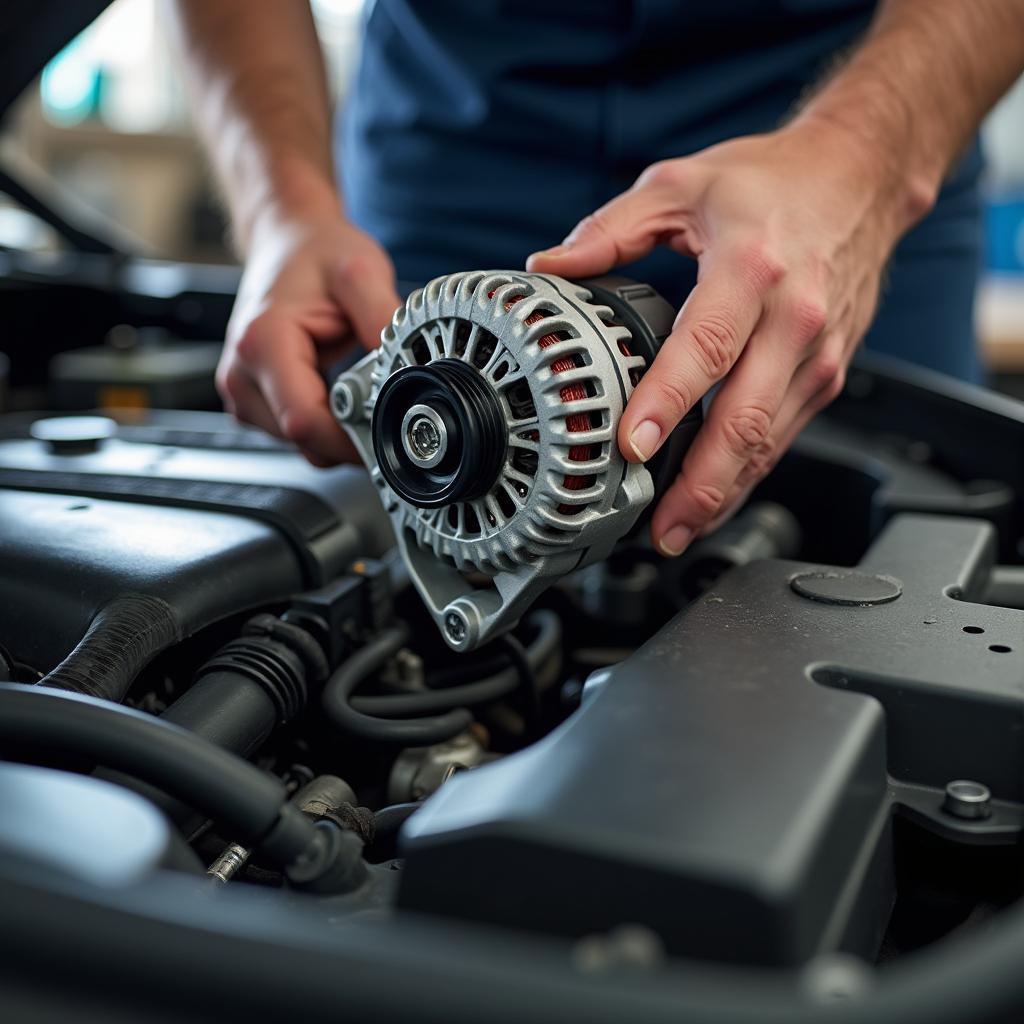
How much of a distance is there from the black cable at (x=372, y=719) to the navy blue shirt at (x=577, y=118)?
1.84 feet

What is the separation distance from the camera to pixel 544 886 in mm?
361

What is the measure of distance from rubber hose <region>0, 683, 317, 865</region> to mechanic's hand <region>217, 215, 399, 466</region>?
36cm

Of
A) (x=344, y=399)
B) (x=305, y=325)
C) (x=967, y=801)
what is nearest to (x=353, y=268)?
(x=305, y=325)

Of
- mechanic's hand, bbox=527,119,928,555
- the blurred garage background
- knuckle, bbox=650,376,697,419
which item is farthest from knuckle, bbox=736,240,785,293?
the blurred garage background

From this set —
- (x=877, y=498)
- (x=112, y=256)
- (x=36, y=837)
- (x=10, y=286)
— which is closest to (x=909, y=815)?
(x=36, y=837)

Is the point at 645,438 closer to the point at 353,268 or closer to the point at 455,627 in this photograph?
the point at 455,627

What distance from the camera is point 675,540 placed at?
2.17 ft

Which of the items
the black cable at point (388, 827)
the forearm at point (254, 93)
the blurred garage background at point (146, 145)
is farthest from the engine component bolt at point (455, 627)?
the blurred garage background at point (146, 145)

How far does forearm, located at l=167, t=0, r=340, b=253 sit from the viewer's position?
3.34ft

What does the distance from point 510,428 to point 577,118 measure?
2.15 ft

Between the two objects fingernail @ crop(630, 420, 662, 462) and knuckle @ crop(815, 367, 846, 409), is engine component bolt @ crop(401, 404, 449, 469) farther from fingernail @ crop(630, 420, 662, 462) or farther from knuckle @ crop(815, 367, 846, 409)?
knuckle @ crop(815, 367, 846, 409)

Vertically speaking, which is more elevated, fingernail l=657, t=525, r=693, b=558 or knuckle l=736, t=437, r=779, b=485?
knuckle l=736, t=437, r=779, b=485

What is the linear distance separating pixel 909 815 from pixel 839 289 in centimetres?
37

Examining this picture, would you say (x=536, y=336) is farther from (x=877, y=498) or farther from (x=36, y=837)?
(x=877, y=498)
